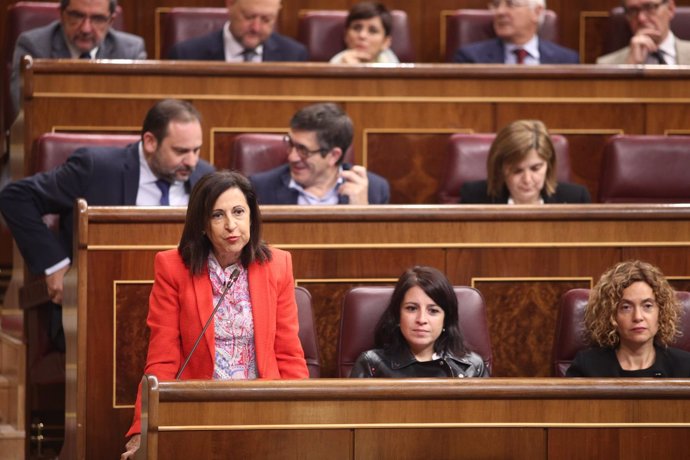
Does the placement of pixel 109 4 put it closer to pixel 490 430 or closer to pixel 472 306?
pixel 472 306

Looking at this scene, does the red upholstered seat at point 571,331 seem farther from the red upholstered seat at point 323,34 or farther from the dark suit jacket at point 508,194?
the red upholstered seat at point 323,34

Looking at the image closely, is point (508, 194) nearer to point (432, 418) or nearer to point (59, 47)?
point (432, 418)

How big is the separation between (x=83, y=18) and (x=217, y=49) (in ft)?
0.86

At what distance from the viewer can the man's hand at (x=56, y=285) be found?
1732 millimetres

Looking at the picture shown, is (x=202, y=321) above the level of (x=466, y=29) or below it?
below

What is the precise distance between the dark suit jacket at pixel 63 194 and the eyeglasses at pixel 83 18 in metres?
0.48

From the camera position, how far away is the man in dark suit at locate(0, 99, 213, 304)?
5.83 ft

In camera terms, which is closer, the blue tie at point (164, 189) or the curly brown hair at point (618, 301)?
the curly brown hair at point (618, 301)

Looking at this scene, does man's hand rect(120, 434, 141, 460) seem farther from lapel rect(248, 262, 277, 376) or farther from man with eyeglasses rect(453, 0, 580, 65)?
man with eyeglasses rect(453, 0, 580, 65)

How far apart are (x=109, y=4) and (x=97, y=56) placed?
0.10 metres

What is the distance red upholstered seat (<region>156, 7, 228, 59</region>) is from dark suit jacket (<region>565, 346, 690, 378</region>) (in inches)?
50.8

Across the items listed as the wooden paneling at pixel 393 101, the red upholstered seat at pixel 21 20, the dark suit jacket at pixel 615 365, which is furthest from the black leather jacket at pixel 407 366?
the red upholstered seat at pixel 21 20

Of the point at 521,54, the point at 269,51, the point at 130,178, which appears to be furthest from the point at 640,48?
the point at 130,178

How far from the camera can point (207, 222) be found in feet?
4.84
